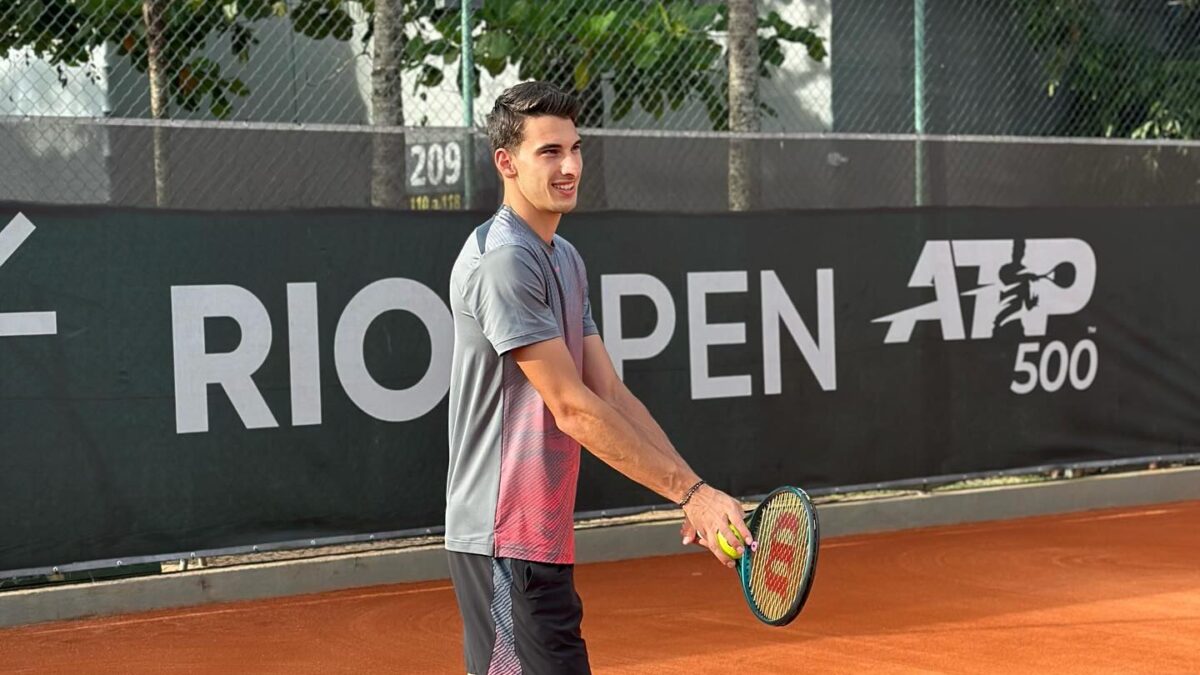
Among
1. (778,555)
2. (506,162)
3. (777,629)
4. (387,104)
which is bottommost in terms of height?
(777,629)

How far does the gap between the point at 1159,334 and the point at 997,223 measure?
1.39 meters

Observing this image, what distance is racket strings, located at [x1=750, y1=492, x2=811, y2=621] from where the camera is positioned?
308 centimetres

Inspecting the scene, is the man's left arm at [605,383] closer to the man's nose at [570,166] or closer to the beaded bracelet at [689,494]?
the beaded bracelet at [689,494]

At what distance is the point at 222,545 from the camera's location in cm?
723

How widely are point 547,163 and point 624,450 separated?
0.58 m

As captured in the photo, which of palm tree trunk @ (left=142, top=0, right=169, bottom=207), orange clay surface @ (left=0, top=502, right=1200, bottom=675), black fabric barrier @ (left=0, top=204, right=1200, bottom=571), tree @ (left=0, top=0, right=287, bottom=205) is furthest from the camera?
tree @ (left=0, top=0, right=287, bottom=205)

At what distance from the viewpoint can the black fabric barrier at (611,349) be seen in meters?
6.95

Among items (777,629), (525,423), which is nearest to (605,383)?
(525,423)

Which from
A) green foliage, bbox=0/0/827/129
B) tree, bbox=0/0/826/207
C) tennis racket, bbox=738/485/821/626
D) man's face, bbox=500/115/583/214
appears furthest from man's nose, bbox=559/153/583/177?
green foliage, bbox=0/0/827/129

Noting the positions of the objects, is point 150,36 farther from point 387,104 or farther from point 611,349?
point 611,349

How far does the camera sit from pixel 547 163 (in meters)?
3.14

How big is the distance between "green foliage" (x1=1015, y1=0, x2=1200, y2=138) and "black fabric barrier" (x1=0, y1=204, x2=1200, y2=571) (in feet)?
9.14

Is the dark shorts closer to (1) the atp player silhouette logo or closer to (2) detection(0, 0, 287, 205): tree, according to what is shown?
(2) detection(0, 0, 287, 205): tree

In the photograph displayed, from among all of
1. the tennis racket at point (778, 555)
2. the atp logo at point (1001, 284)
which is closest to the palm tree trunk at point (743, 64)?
the atp logo at point (1001, 284)
